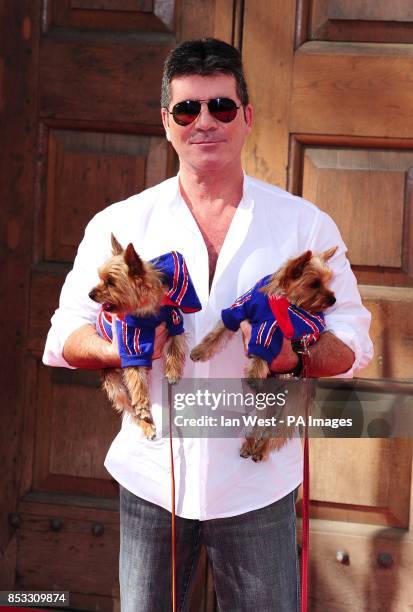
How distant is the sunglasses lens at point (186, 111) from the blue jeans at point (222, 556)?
3.16 ft

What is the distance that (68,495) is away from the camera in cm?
341

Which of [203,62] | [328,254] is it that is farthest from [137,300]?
[203,62]

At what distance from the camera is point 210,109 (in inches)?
84.0

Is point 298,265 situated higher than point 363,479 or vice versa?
point 298,265

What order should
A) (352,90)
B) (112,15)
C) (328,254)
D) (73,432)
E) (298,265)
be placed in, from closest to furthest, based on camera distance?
(298,265), (328,254), (352,90), (112,15), (73,432)

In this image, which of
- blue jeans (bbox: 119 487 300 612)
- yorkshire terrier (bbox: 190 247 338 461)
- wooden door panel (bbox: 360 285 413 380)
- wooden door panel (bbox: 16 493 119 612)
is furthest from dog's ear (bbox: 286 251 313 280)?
wooden door panel (bbox: 16 493 119 612)

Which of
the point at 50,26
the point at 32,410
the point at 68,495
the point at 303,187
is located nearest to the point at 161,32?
the point at 50,26

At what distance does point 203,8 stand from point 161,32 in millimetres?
182

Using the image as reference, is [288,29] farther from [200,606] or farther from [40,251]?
[200,606]

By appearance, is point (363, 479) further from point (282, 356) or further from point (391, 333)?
point (282, 356)

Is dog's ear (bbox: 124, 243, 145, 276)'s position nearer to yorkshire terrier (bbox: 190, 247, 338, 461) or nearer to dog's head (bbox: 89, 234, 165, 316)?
dog's head (bbox: 89, 234, 165, 316)

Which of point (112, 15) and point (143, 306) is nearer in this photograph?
point (143, 306)

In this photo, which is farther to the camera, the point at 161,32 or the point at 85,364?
the point at 161,32

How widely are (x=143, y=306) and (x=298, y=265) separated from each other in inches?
14.4
